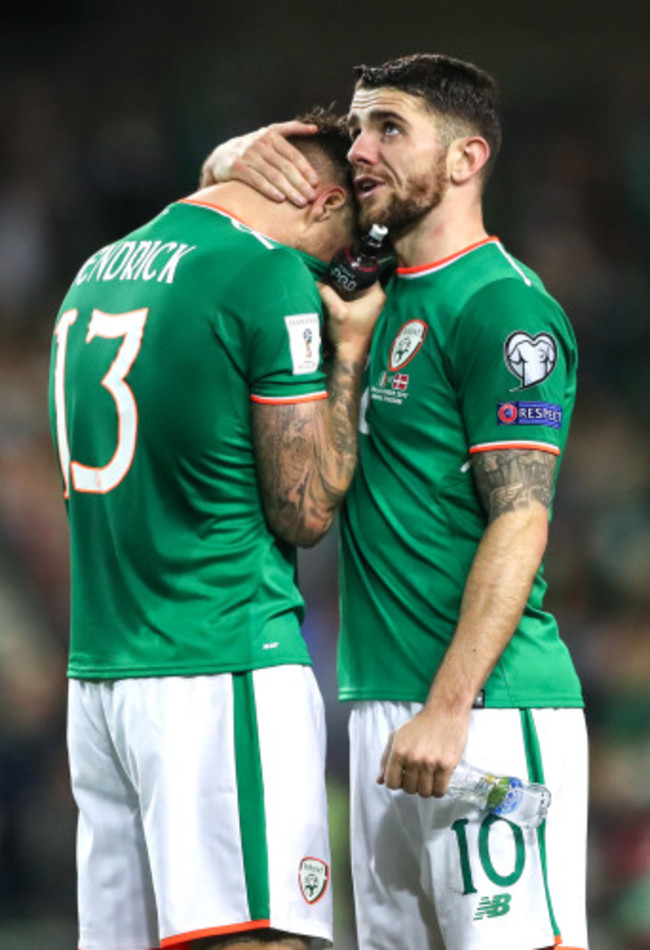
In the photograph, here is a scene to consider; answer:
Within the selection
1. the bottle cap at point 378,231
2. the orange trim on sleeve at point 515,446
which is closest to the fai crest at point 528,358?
the orange trim on sleeve at point 515,446

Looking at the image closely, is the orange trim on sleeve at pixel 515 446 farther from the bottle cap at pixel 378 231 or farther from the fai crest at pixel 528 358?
the bottle cap at pixel 378 231

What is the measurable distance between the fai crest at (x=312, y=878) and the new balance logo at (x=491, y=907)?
0.34 metres

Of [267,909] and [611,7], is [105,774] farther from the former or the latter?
[611,7]

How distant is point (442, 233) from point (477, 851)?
1.42 metres

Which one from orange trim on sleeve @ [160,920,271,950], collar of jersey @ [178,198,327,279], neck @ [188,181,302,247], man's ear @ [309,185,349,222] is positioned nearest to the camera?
orange trim on sleeve @ [160,920,271,950]

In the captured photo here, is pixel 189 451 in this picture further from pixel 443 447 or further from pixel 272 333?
pixel 443 447

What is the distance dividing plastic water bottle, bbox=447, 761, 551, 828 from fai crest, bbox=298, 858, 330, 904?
32 cm

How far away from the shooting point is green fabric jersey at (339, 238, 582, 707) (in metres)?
3.16

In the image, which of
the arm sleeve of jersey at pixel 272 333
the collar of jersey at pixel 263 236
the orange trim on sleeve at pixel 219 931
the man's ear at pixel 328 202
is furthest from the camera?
the man's ear at pixel 328 202

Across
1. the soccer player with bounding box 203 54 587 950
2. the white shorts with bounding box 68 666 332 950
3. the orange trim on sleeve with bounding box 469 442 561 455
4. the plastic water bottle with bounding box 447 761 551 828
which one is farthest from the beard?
the plastic water bottle with bounding box 447 761 551 828

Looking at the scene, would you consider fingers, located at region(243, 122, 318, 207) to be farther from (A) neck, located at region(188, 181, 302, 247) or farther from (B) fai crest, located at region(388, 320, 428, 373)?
(B) fai crest, located at region(388, 320, 428, 373)

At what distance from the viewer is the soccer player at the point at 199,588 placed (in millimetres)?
3027

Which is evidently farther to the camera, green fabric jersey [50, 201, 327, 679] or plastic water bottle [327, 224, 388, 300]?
plastic water bottle [327, 224, 388, 300]

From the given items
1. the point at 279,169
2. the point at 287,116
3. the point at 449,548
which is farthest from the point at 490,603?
the point at 287,116
